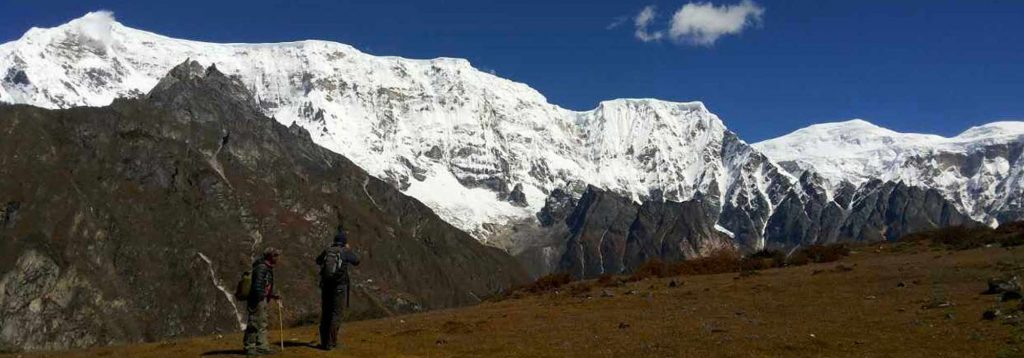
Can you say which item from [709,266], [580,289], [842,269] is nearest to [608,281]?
[580,289]

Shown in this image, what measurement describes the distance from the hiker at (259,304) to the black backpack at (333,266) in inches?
50.6

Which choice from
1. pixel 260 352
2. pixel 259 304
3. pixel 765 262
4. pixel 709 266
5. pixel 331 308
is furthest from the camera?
pixel 765 262

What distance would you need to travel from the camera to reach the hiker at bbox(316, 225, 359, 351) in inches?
988

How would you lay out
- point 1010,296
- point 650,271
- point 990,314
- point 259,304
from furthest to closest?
1. point 650,271
2. point 1010,296
3. point 990,314
4. point 259,304

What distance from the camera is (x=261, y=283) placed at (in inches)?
965

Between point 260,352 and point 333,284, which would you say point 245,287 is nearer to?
point 260,352

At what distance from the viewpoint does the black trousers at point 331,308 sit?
25.1 m

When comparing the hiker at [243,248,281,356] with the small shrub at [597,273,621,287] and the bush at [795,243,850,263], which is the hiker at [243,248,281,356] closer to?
the small shrub at [597,273,621,287]

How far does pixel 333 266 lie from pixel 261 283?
187cm

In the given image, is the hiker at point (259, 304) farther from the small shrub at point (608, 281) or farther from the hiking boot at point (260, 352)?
the small shrub at point (608, 281)

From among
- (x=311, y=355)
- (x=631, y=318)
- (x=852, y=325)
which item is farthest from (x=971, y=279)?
(x=311, y=355)

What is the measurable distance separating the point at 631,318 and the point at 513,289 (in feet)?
57.1

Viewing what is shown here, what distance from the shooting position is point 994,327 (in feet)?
84.0

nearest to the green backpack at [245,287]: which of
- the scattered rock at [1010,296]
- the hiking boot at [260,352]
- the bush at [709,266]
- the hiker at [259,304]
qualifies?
the hiker at [259,304]
